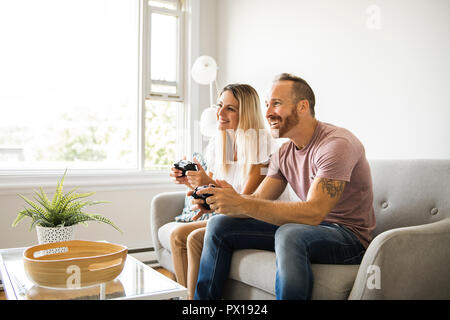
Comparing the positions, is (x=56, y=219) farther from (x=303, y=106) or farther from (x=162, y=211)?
(x=303, y=106)

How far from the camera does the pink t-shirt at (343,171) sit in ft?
4.66

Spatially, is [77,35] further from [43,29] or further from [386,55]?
[386,55]

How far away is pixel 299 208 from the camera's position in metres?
1.39

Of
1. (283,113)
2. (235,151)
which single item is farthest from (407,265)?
(235,151)

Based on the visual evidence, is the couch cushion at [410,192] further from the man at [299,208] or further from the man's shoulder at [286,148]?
the man's shoulder at [286,148]

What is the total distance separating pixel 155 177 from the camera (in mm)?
3266

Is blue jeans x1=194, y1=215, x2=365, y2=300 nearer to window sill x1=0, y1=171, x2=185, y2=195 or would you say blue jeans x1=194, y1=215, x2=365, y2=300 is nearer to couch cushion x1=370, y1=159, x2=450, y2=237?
couch cushion x1=370, y1=159, x2=450, y2=237

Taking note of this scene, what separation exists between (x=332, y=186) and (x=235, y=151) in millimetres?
856

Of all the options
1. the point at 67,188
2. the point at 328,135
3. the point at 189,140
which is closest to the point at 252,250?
the point at 328,135

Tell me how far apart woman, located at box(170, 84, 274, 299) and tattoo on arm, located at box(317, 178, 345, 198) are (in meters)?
0.59

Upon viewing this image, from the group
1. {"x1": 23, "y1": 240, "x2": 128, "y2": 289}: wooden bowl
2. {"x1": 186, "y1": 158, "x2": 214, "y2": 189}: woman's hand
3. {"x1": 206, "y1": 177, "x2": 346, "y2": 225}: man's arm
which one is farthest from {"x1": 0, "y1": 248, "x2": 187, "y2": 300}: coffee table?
{"x1": 186, "y1": 158, "x2": 214, "y2": 189}: woman's hand

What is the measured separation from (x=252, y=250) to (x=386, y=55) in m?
1.24

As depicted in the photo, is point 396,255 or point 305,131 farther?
point 305,131

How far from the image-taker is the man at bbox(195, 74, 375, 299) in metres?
1.33
